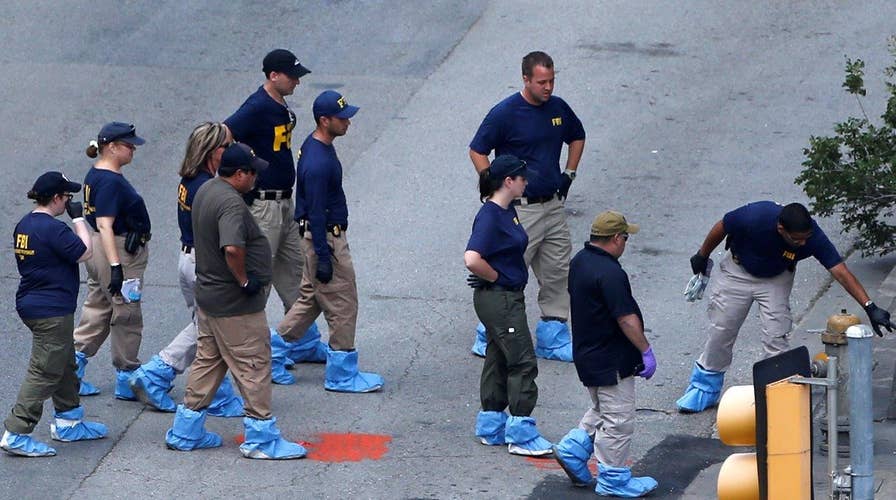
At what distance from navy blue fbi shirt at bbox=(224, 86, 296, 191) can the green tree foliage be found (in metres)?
4.12

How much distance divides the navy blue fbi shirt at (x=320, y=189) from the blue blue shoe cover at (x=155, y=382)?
1.25m

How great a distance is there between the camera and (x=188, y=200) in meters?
9.02

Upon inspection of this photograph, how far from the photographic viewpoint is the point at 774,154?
44.5ft

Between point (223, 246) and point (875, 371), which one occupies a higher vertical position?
point (223, 246)

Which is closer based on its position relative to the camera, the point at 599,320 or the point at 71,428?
the point at 599,320

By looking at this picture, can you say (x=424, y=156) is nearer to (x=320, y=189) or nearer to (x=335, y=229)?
(x=335, y=229)

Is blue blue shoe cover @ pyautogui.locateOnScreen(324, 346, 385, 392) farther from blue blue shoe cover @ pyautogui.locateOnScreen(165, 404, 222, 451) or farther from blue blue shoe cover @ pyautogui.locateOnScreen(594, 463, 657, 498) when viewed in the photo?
blue blue shoe cover @ pyautogui.locateOnScreen(594, 463, 657, 498)

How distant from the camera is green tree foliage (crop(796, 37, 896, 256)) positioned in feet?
35.9

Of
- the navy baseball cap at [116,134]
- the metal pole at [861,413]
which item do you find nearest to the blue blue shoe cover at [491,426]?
the navy baseball cap at [116,134]

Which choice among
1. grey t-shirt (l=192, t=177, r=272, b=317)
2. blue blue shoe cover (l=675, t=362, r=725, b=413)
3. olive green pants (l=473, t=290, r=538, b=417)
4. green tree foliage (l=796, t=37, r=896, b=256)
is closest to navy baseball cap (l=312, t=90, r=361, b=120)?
grey t-shirt (l=192, t=177, r=272, b=317)

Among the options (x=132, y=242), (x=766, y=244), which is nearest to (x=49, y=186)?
(x=132, y=242)

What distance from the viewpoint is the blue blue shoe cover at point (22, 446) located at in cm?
853

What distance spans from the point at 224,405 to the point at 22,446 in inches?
54.4

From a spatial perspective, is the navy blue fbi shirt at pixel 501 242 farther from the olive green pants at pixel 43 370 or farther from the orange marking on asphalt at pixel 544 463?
the olive green pants at pixel 43 370
